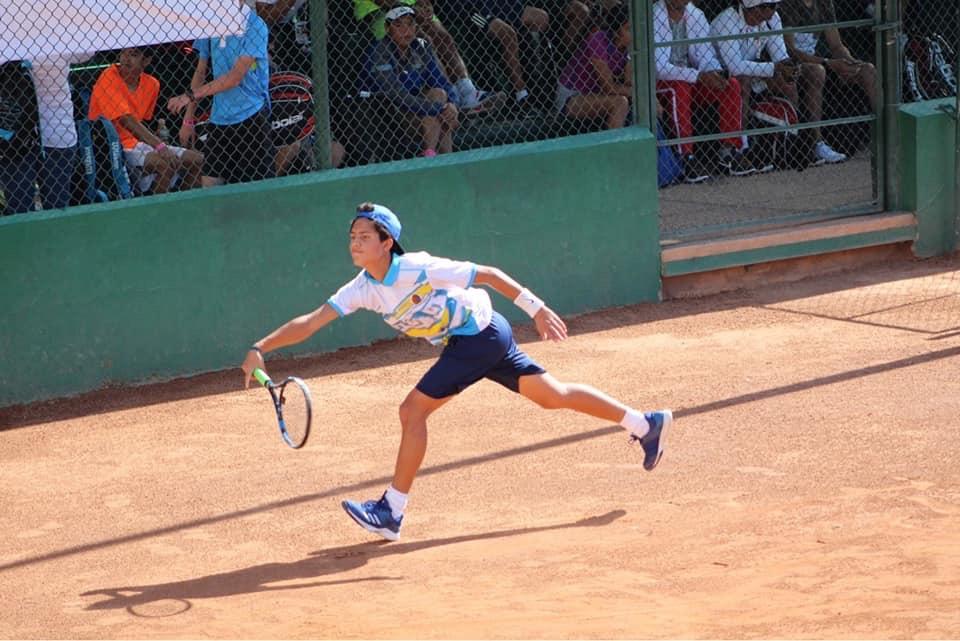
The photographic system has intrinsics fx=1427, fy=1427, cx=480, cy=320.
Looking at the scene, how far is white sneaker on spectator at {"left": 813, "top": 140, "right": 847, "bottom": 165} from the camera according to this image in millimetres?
12500

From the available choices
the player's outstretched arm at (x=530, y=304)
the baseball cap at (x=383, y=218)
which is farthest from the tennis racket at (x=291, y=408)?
the player's outstretched arm at (x=530, y=304)

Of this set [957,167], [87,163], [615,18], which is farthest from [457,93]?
[957,167]

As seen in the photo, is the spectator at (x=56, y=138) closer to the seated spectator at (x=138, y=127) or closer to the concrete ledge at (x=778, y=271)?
the seated spectator at (x=138, y=127)

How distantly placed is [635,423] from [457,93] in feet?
14.5

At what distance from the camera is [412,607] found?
18.1 feet

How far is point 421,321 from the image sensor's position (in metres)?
6.38

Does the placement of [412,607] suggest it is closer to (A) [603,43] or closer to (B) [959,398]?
(B) [959,398]

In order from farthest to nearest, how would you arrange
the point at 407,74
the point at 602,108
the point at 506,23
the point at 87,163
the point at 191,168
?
the point at 506,23, the point at 602,108, the point at 407,74, the point at 191,168, the point at 87,163

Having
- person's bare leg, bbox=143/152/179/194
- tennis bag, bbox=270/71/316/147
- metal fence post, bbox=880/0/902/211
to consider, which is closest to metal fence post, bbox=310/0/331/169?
tennis bag, bbox=270/71/316/147

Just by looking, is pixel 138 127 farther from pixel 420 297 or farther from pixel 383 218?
pixel 420 297

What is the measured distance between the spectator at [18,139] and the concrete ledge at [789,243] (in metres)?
4.52

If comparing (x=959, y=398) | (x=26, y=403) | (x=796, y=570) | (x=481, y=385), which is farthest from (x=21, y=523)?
(x=959, y=398)

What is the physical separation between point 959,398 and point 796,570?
9.23ft

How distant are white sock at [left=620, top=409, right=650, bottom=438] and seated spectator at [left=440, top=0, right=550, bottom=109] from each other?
4581mm
